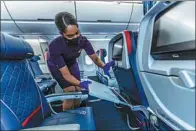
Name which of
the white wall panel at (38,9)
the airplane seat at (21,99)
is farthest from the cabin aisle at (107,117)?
the white wall panel at (38,9)

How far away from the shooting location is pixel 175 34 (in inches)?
35.8

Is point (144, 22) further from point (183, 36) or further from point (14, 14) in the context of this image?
point (14, 14)

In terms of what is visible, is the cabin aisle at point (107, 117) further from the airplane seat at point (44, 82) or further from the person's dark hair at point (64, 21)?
the person's dark hair at point (64, 21)

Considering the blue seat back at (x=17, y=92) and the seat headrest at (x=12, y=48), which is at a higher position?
the seat headrest at (x=12, y=48)

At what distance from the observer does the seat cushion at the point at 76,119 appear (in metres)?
1.31

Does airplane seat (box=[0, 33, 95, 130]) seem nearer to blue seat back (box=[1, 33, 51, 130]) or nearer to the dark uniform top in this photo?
blue seat back (box=[1, 33, 51, 130])

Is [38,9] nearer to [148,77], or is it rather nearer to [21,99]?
[21,99]

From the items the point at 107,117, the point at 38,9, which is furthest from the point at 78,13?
the point at 107,117

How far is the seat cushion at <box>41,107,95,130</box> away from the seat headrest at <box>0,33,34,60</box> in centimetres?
61

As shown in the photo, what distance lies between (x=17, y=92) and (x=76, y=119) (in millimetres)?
529

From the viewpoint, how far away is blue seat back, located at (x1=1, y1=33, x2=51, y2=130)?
0.98 meters

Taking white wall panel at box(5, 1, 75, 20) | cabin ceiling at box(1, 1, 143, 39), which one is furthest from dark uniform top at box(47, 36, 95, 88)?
white wall panel at box(5, 1, 75, 20)

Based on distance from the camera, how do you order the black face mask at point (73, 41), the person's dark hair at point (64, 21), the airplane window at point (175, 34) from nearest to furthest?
the airplane window at point (175, 34), the person's dark hair at point (64, 21), the black face mask at point (73, 41)

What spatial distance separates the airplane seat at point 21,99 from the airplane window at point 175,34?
2.63 ft
